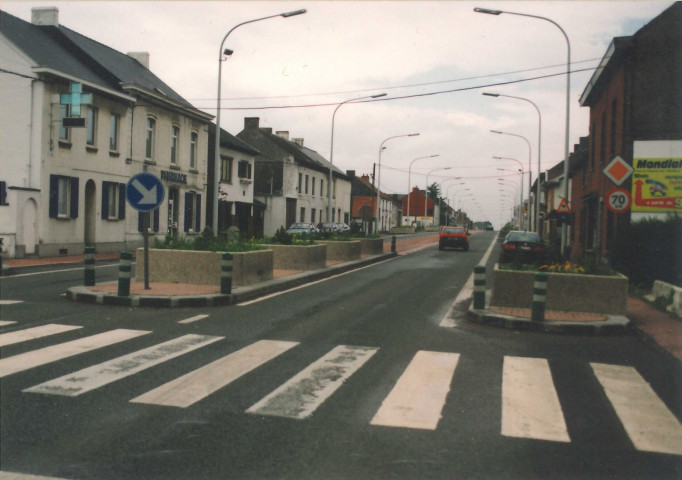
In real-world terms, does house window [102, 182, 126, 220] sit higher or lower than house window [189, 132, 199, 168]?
lower

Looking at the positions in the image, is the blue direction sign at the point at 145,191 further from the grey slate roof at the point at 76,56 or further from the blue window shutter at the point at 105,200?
the blue window shutter at the point at 105,200

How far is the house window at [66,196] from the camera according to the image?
2575cm

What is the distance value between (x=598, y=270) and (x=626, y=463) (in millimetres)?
8137

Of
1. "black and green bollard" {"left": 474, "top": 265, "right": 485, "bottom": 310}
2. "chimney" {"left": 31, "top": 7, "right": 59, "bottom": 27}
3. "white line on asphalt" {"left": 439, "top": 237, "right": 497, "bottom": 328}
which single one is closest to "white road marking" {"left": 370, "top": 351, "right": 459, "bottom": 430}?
"white line on asphalt" {"left": 439, "top": 237, "right": 497, "bottom": 328}

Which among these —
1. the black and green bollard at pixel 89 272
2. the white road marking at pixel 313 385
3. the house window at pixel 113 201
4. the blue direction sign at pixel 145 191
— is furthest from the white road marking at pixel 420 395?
the house window at pixel 113 201

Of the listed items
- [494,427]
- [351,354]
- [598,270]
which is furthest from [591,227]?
[494,427]

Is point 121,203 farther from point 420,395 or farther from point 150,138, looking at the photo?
point 420,395

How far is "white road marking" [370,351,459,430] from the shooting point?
211 inches

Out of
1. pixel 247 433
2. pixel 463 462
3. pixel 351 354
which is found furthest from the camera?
pixel 351 354

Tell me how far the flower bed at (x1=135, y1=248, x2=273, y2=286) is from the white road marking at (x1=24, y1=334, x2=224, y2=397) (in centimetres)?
550

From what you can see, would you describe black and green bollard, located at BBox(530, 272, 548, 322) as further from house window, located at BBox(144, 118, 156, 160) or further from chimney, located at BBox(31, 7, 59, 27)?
chimney, located at BBox(31, 7, 59, 27)

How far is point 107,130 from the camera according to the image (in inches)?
1144

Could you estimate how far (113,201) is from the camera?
29984mm

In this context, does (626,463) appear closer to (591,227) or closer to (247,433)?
(247,433)
